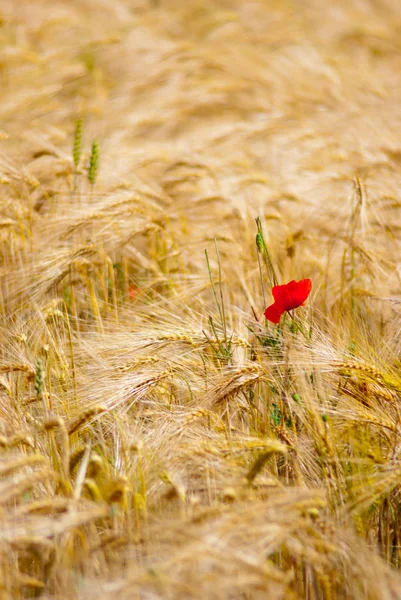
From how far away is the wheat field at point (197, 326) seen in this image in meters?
1.09

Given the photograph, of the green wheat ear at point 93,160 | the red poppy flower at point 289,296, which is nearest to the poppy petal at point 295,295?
the red poppy flower at point 289,296

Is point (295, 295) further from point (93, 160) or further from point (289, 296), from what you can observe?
point (93, 160)

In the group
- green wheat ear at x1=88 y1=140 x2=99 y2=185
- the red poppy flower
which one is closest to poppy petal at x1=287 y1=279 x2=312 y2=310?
the red poppy flower

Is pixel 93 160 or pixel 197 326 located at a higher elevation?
pixel 93 160

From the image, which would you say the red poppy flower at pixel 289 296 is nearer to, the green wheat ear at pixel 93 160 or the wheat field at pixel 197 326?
the wheat field at pixel 197 326

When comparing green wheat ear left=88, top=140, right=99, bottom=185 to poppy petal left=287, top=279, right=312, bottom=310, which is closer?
poppy petal left=287, top=279, right=312, bottom=310

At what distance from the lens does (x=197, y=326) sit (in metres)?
1.76

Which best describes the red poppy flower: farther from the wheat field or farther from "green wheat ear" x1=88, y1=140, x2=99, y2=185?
"green wheat ear" x1=88, y1=140, x2=99, y2=185

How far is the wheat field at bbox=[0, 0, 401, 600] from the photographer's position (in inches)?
42.9

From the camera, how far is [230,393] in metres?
1.46

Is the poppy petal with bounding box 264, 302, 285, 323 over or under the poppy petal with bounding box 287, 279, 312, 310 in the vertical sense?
under

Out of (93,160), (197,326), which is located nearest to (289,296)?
(197,326)

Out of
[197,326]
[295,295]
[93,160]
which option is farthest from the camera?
[93,160]

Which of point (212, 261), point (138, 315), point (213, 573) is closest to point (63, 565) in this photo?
point (213, 573)
